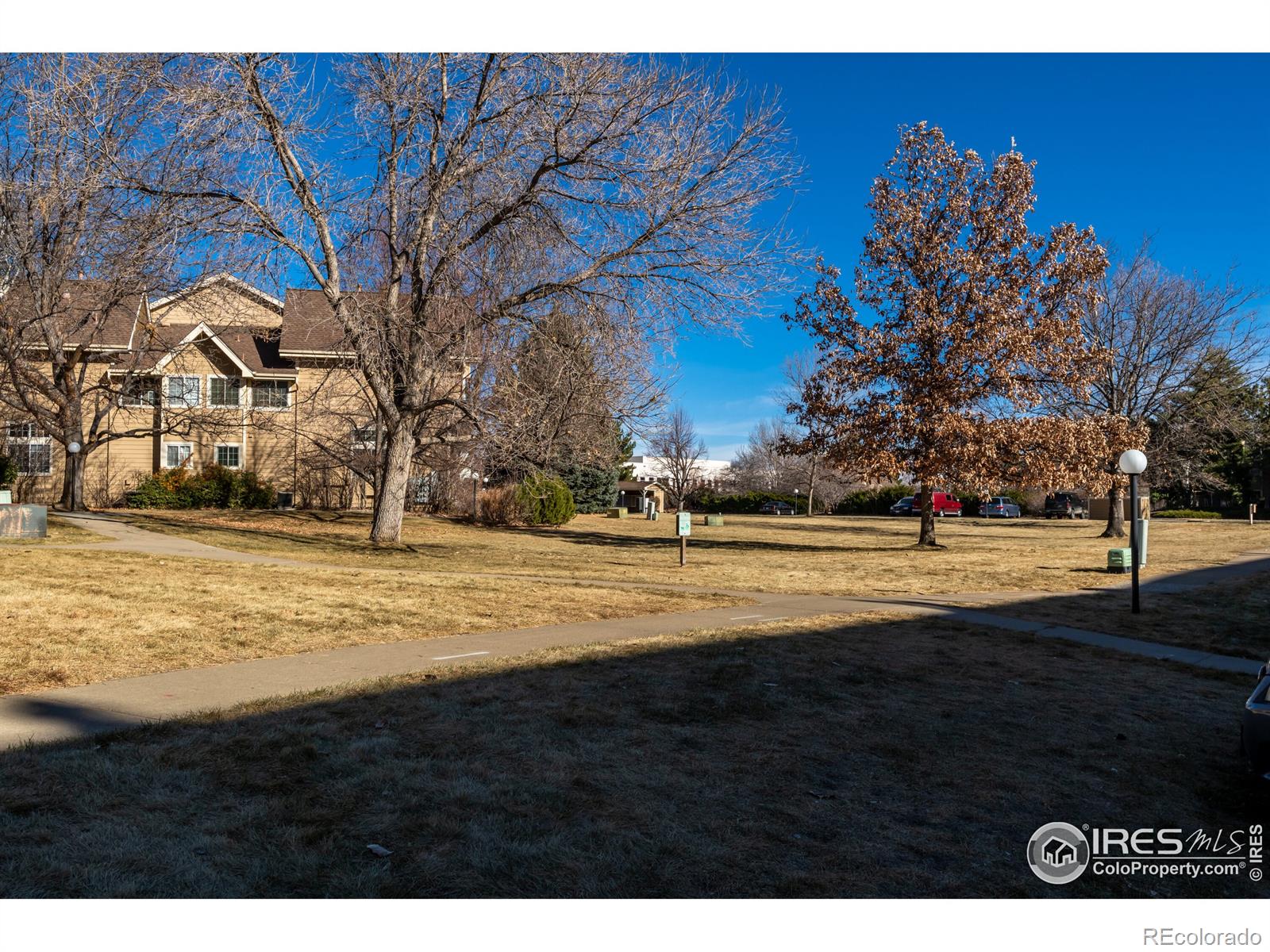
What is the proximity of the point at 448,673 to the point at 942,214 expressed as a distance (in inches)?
833

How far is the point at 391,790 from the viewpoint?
4516mm

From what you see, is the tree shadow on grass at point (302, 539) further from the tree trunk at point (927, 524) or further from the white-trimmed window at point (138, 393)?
the tree trunk at point (927, 524)

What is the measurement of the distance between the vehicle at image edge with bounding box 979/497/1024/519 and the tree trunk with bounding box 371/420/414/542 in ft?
144

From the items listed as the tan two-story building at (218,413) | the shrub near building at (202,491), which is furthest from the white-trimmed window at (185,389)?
the shrub near building at (202,491)

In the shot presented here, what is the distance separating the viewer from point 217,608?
32.3ft

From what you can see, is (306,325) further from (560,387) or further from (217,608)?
(217,608)

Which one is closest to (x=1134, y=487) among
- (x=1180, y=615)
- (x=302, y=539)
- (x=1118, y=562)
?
(x=1180, y=615)

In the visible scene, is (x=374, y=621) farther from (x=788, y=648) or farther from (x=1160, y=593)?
(x=1160, y=593)

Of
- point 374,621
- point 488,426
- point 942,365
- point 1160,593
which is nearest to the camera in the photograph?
point 374,621

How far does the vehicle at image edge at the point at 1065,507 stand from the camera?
2095 inches

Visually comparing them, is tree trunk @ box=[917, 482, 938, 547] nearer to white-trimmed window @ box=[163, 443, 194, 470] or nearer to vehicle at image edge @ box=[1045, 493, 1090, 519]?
white-trimmed window @ box=[163, 443, 194, 470]

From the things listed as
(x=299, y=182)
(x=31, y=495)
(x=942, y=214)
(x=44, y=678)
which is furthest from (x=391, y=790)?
(x=31, y=495)

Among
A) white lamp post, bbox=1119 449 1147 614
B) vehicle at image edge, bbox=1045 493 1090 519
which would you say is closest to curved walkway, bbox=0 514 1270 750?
white lamp post, bbox=1119 449 1147 614

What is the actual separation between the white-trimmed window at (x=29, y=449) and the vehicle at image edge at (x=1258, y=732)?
35361 mm
